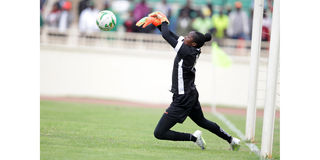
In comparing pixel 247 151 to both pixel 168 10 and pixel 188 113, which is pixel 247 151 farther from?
pixel 168 10

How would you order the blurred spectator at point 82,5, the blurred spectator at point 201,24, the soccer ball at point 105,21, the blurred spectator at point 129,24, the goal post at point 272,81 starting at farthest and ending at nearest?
the blurred spectator at point 82,5 < the blurred spectator at point 129,24 < the blurred spectator at point 201,24 < the soccer ball at point 105,21 < the goal post at point 272,81

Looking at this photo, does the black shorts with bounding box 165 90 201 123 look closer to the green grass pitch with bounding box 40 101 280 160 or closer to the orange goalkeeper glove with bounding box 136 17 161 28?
the green grass pitch with bounding box 40 101 280 160

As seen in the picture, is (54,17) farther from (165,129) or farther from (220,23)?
(165,129)

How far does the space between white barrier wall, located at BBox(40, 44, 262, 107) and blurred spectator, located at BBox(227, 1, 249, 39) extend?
1581mm

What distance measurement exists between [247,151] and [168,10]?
13.8 m

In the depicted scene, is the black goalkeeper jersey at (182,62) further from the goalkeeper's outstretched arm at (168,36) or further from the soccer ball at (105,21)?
the soccer ball at (105,21)

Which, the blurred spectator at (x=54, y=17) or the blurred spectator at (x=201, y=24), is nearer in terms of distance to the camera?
the blurred spectator at (x=201, y=24)

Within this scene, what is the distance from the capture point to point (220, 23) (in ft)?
73.3

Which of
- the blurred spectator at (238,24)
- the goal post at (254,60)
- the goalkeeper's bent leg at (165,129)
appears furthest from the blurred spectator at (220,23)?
the goalkeeper's bent leg at (165,129)

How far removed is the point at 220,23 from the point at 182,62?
14.3m

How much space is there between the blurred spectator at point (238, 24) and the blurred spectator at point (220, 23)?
0.25 metres

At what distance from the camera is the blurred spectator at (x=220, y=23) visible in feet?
73.4

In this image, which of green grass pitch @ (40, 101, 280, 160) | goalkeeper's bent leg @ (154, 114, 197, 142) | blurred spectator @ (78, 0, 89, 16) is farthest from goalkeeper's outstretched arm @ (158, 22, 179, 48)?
blurred spectator @ (78, 0, 89, 16)

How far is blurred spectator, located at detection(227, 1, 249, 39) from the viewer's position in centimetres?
2214
